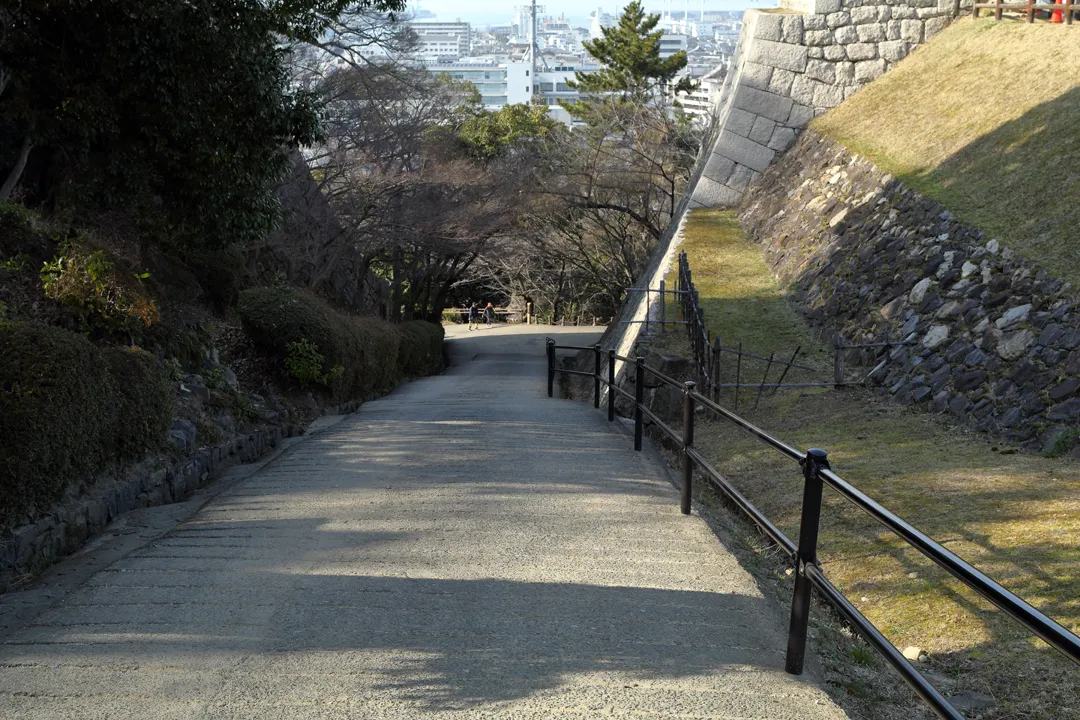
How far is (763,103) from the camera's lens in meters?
22.7

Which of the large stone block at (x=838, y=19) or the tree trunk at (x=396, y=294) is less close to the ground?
the large stone block at (x=838, y=19)

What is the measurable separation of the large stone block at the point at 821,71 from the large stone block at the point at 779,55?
0.17m

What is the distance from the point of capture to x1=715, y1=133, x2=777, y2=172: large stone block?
22.5 m

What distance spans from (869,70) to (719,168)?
4185mm

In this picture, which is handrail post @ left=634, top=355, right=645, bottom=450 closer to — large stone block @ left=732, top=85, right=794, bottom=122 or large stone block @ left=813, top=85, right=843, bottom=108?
large stone block @ left=732, top=85, right=794, bottom=122

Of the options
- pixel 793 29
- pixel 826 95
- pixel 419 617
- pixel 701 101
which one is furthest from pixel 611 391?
pixel 701 101

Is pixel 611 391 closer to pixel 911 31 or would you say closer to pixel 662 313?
pixel 662 313

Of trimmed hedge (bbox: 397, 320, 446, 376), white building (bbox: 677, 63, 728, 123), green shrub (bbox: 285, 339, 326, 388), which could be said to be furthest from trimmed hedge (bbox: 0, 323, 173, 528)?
white building (bbox: 677, 63, 728, 123)

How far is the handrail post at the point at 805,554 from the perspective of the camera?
3.28 metres

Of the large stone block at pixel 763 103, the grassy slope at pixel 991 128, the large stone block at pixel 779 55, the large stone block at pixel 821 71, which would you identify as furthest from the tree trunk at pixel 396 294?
the grassy slope at pixel 991 128

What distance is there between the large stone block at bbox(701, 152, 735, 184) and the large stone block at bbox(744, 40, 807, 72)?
240 cm

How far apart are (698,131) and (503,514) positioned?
30.0 m

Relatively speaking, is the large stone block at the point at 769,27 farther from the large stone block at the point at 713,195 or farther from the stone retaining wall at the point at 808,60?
the large stone block at the point at 713,195

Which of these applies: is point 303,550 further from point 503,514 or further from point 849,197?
point 849,197
